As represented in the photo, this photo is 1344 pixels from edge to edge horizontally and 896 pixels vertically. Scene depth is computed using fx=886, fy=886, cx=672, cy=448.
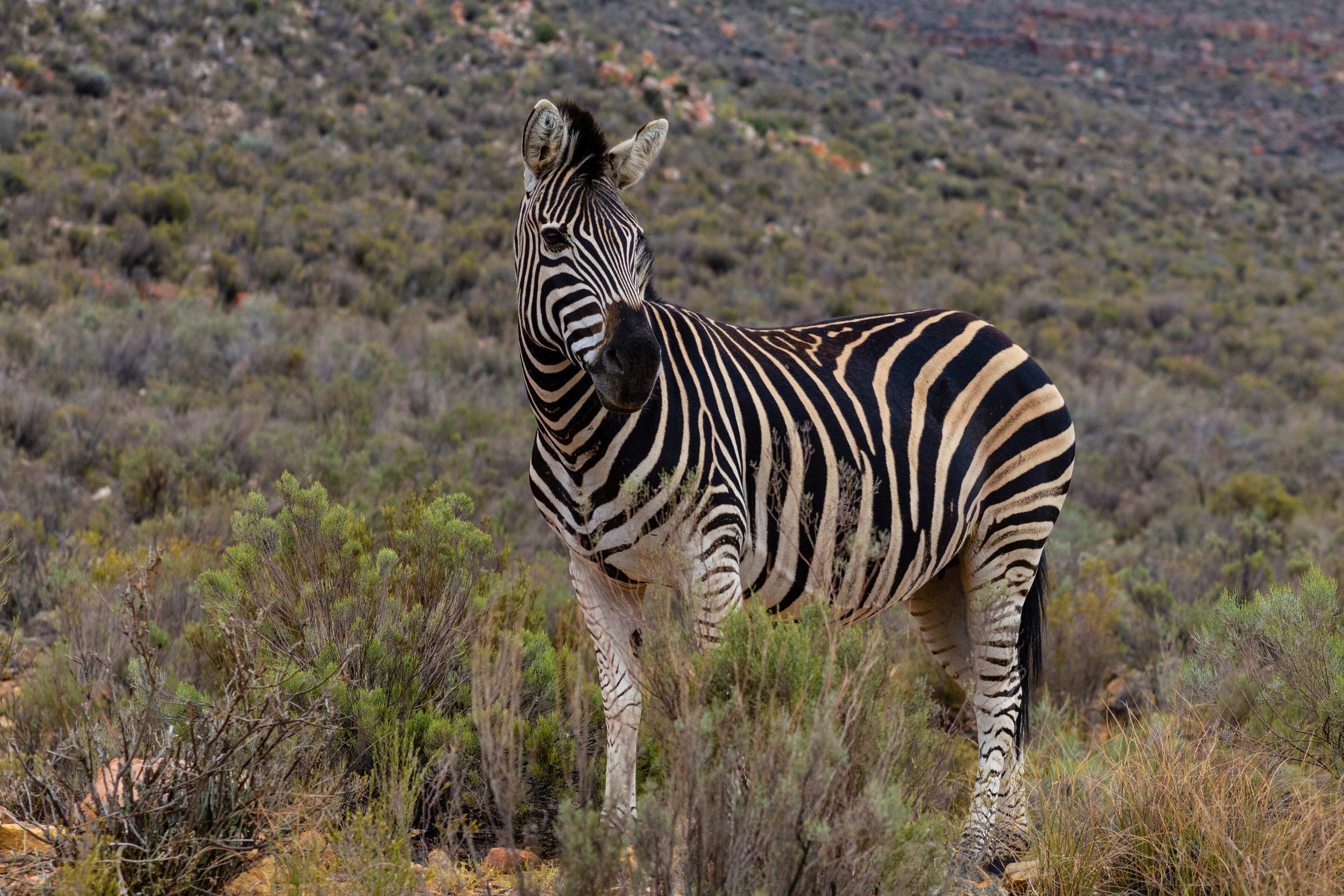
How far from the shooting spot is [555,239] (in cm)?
299

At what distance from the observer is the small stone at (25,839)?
252cm

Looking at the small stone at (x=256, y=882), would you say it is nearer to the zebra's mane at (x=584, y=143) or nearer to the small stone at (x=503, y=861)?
the small stone at (x=503, y=861)

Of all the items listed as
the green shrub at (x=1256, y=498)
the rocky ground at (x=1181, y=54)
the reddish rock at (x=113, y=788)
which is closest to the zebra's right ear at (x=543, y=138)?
the reddish rock at (x=113, y=788)

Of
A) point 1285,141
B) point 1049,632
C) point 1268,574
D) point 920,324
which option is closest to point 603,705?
point 920,324

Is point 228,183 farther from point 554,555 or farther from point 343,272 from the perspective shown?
point 554,555

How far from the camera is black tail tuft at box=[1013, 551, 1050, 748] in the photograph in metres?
4.25

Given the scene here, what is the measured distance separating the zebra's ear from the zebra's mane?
0.10 meters

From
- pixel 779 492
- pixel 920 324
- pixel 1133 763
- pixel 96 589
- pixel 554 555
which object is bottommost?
pixel 554 555

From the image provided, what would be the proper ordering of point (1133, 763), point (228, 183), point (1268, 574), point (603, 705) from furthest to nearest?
point (228, 183) → point (1268, 574) → point (603, 705) → point (1133, 763)

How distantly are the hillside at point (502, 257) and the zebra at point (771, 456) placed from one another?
60.8 inches

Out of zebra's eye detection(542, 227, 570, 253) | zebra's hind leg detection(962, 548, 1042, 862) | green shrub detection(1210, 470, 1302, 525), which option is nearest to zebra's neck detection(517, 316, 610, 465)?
zebra's eye detection(542, 227, 570, 253)

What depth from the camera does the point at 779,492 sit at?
11.5 feet

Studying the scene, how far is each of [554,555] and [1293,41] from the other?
2145 inches

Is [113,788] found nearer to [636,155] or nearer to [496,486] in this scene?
[636,155]
